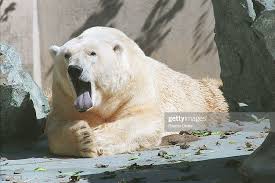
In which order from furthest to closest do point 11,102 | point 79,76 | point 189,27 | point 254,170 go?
point 189,27 < point 11,102 < point 79,76 < point 254,170

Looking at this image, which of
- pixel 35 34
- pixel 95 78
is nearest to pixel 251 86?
pixel 95 78

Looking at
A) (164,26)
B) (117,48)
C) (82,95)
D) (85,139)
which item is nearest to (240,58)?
(117,48)

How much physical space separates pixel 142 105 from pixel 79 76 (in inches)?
31.5

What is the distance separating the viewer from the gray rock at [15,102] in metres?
6.95

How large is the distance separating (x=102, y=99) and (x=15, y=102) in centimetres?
119

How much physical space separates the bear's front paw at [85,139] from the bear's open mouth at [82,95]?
16cm

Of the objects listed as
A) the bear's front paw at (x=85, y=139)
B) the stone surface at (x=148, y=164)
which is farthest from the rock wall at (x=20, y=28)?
the bear's front paw at (x=85, y=139)

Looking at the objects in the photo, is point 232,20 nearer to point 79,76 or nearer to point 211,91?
point 211,91

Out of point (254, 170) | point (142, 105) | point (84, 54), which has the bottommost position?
point (254, 170)

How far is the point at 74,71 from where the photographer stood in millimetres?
6051

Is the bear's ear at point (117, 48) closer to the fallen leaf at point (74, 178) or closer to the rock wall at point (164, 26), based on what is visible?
the fallen leaf at point (74, 178)

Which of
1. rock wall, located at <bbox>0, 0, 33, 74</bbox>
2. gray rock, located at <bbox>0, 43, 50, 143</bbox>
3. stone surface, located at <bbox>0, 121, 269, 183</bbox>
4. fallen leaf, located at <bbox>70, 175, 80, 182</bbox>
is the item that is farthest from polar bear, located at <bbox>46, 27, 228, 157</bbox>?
rock wall, located at <bbox>0, 0, 33, 74</bbox>

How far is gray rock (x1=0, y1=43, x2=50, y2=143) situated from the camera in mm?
6953

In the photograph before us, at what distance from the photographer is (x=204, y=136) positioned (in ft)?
22.7
